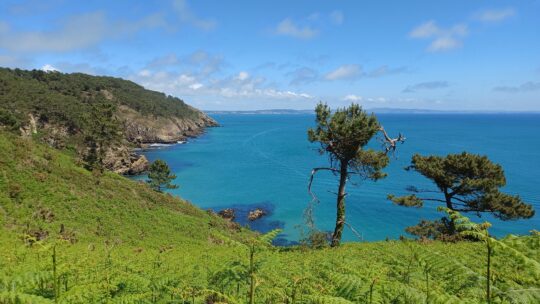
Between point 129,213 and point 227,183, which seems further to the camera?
point 227,183

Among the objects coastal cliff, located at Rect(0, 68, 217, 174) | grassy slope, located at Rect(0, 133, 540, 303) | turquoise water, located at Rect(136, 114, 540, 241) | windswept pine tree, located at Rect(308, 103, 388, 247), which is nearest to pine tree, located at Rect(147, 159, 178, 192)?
coastal cliff, located at Rect(0, 68, 217, 174)

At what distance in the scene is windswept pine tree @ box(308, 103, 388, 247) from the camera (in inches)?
859

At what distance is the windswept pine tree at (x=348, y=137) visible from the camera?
21.8 meters

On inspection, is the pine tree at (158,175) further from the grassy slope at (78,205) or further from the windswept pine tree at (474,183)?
the windswept pine tree at (474,183)

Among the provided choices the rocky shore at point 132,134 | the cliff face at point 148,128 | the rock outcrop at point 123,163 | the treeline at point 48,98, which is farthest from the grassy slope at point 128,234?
the cliff face at point 148,128

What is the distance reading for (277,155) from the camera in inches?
4491

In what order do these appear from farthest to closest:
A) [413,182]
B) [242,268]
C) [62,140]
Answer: [62,140] < [413,182] < [242,268]

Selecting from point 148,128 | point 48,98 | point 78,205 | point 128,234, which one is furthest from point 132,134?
point 128,234

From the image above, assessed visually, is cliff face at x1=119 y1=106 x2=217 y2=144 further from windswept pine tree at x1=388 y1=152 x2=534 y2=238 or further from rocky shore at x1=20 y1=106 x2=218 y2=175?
windswept pine tree at x1=388 y1=152 x2=534 y2=238

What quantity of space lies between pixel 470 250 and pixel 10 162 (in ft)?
115

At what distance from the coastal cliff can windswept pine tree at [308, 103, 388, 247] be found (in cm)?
3430

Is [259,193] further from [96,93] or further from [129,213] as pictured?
[96,93]

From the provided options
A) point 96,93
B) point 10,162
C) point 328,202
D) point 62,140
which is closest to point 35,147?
point 10,162

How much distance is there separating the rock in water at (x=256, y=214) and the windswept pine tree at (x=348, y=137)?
28361 millimetres
